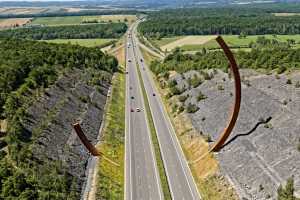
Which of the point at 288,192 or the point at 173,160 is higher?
the point at 288,192

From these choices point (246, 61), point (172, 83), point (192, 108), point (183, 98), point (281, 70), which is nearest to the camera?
point (192, 108)

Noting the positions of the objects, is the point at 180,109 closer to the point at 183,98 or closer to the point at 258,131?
the point at 183,98

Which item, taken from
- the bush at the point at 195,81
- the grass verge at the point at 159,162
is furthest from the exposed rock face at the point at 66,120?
the bush at the point at 195,81

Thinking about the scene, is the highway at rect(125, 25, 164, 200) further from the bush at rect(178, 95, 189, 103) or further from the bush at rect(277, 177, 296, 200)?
the bush at rect(277, 177, 296, 200)

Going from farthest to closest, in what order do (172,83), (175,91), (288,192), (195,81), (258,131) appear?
1. (172,83)
2. (175,91)
3. (195,81)
4. (258,131)
5. (288,192)

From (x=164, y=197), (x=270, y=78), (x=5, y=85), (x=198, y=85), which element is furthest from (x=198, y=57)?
(x=164, y=197)

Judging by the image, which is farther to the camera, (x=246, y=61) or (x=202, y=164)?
(x=246, y=61)

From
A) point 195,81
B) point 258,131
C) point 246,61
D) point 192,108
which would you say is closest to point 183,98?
point 195,81
